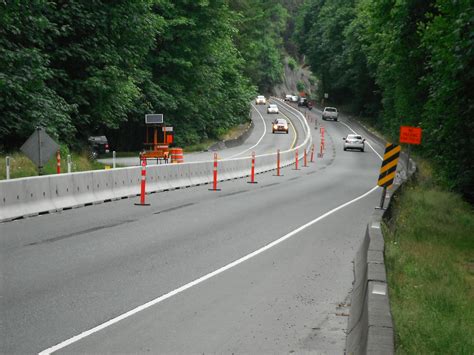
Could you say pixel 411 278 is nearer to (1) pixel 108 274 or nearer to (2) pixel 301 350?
(2) pixel 301 350

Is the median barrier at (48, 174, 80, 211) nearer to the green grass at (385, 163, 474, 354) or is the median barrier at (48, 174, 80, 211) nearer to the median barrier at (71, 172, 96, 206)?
the median barrier at (71, 172, 96, 206)

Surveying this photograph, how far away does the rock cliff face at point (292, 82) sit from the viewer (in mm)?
159375

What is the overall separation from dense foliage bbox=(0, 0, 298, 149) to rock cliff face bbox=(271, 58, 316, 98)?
334 feet

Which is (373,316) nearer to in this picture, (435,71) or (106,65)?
(435,71)

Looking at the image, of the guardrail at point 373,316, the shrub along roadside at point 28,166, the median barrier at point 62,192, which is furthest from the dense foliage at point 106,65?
the guardrail at point 373,316

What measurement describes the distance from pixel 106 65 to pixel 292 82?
135m

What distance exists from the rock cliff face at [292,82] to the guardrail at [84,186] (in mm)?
132789

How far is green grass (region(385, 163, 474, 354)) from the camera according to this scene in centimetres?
669

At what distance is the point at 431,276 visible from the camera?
10523mm

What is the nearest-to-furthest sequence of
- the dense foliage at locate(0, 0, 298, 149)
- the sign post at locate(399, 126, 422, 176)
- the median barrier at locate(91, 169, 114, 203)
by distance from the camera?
the median barrier at locate(91, 169, 114, 203)
the sign post at locate(399, 126, 422, 176)
the dense foliage at locate(0, 0, 298, 149)

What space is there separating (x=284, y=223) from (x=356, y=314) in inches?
357

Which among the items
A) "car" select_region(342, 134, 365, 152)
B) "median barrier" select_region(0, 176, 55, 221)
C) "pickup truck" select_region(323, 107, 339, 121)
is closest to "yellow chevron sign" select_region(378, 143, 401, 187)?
"median barrier" select_region(0, 176, 55, 221)

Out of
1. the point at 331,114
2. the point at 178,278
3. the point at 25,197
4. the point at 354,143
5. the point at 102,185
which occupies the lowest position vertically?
the point at 354,143

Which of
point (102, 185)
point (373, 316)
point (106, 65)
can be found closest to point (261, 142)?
point (106, 65)
